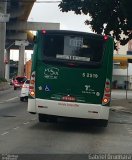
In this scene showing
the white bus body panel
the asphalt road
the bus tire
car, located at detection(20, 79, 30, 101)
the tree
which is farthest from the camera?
car, located at detection(20, 79, 30, 101)

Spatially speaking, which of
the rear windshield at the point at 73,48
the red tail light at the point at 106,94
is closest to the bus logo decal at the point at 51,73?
the rear windshield at the point at 73,48

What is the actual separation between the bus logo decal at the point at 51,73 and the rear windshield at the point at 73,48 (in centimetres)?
36

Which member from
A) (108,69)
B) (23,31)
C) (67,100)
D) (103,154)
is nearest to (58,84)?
(67,100)

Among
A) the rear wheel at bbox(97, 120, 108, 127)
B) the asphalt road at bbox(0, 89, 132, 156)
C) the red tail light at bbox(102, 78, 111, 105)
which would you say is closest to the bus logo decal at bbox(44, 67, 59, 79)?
the red tail light at bbox(102, 78, 111, 105)

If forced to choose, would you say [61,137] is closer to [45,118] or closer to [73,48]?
[73,48]

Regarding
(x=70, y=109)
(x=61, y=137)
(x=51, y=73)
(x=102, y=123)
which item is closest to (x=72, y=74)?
(x=51, y=73)

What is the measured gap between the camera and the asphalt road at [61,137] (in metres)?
13.4

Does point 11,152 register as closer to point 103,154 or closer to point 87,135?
point 103,154

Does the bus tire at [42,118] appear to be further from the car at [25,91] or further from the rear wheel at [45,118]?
the car at [25,91]

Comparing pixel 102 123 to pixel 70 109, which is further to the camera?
pixel 102 123

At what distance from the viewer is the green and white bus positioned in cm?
1792

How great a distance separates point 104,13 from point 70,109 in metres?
20.7

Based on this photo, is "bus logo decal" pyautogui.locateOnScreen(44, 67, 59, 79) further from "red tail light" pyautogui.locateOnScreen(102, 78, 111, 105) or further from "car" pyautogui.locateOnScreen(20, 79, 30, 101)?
"car" pyautogui.locateOnScreen(20, 79, 30, 101)

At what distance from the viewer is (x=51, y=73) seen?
59.3 ft
